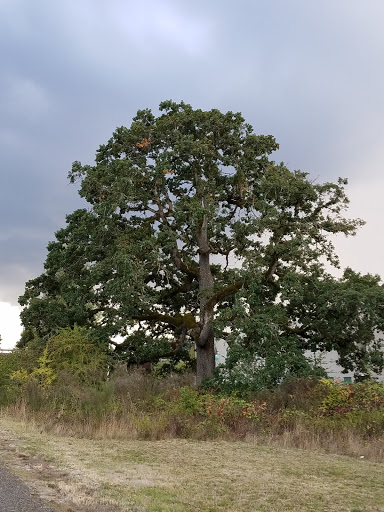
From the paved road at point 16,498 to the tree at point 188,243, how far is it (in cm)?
1323

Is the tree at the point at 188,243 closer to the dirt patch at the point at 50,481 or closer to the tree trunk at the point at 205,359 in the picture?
the tree trunk at the point at 205,359

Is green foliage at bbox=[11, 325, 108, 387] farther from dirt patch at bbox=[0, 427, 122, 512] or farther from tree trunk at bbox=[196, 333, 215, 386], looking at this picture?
dirt patch at bbox=[0, 427, 122, 512]

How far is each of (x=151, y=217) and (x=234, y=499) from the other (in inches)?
723

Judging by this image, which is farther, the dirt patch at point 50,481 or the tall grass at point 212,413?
the tall grass at point 212,413

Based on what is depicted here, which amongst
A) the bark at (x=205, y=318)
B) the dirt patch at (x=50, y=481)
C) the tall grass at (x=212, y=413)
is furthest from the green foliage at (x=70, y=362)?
the dirt patch at (x=50, y=481)

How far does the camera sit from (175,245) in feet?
74.3

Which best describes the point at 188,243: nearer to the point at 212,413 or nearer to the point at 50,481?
the point at 212,413

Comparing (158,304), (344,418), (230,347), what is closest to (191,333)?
(158,304)

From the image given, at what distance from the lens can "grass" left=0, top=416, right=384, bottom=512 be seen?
7340 mm

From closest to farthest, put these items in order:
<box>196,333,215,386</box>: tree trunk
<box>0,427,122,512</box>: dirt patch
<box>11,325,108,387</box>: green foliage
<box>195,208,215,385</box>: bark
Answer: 1. <box>0,427,122,512</box>: dirt patch
2. <box>11,325,108,387</box>: green foliage
3. <box>195,208,215,385</box>: bark
4. <box>196,333,215,386</box>: tree trunk

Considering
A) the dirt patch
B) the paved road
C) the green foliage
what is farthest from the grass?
the green foliage

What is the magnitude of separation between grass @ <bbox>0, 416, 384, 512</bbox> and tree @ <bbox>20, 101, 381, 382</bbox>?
836cm

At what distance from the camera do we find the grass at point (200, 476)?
289 inches

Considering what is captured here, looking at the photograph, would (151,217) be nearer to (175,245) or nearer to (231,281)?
(175,245)
